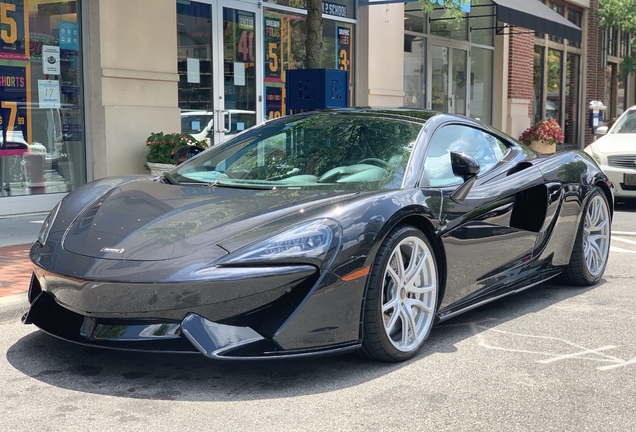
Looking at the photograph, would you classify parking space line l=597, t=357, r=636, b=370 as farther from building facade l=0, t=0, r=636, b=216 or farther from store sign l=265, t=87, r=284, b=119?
store sign l=265, t=87, r=284, b=119

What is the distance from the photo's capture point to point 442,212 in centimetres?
446

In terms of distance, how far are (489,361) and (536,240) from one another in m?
1.31

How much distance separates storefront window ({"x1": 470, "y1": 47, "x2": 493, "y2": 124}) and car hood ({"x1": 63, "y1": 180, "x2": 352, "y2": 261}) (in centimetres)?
1542

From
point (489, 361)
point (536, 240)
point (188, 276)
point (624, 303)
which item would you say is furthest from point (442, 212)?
point (624, 303)

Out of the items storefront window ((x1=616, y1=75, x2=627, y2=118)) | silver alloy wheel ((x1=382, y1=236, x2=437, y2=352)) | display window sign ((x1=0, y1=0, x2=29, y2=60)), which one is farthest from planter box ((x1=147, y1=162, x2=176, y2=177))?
storefront window ((x1=616, y1=75, x2=627, y2=118))

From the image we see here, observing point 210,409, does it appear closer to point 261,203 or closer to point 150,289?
point 150,289

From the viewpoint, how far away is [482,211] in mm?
4773

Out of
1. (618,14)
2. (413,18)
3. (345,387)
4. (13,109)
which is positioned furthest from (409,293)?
(618,14)

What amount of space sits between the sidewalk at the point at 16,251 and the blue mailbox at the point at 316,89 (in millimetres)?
3012

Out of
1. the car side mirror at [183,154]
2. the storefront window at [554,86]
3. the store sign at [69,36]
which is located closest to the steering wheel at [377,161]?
the car side mirror at [183,154]

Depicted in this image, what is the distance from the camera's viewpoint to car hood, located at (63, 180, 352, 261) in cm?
371

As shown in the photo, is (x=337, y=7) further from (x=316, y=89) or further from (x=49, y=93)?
(x=49, y=93)

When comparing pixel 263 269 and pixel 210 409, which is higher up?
pixel 263 269

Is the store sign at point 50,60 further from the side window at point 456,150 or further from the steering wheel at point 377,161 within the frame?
the steering wheel at point 377,161
